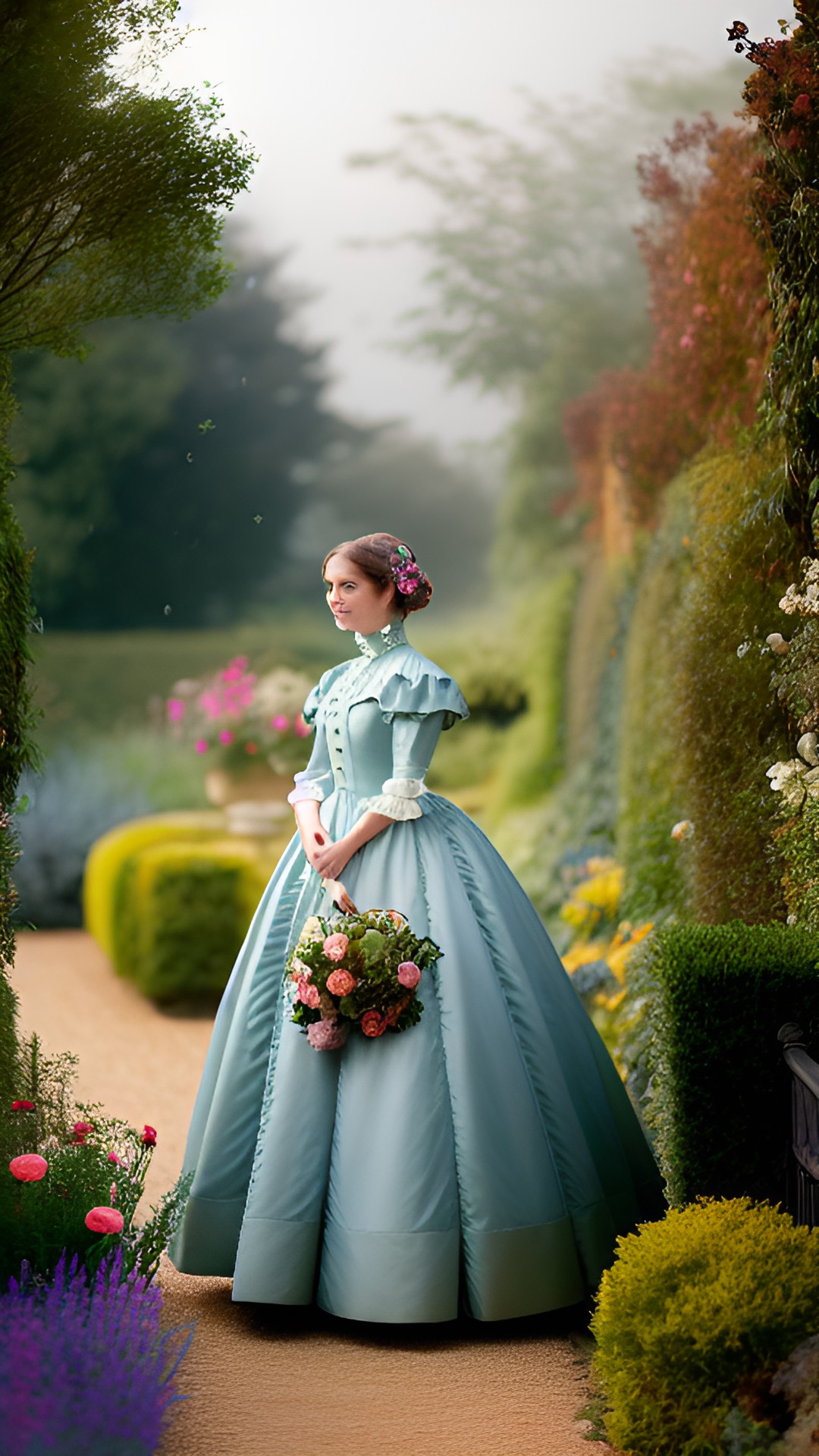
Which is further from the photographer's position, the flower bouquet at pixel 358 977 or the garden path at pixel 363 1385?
the flower bouquet at pixel 358 977

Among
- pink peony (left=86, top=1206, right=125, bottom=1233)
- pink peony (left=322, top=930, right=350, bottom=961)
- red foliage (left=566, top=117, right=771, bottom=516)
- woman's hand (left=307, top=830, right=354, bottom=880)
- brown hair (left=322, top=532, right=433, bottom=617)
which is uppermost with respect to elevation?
red foliage (left=566, top=117, right=771, bottom=516)

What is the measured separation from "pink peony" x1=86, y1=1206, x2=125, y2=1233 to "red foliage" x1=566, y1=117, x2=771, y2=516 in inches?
153

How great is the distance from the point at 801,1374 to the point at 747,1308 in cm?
15

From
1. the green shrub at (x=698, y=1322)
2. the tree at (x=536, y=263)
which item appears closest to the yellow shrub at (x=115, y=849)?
the tree at (x=536, y=263)

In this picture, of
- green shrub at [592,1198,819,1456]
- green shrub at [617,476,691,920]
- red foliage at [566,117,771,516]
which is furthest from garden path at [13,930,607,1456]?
red foliage at [566,117,771,516]

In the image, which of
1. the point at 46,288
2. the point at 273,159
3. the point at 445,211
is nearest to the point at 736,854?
the point at 46,288

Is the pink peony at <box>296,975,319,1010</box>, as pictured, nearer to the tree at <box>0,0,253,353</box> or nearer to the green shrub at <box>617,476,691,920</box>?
the tree at <box>0,0,253,353</box>

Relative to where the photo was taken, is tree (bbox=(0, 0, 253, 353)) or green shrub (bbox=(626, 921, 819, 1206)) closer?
green shrub (bbox=(626, 921, 819, 1206))

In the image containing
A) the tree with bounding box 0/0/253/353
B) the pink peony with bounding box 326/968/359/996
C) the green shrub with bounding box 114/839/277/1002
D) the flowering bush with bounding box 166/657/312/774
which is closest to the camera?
the pink peony with bounding box 326/968/359/996

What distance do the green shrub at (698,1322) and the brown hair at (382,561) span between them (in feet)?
6.02

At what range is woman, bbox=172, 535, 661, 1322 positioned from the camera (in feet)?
10.6

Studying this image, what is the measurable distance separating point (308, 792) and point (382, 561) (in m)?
0.72

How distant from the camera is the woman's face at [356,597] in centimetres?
368

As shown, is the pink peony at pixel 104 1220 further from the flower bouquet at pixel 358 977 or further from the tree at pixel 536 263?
the tree at pixel 536 263
